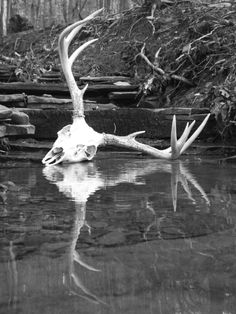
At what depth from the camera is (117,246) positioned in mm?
2404

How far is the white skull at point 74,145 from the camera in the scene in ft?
18.0

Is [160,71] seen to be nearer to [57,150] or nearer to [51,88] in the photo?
[51,88]

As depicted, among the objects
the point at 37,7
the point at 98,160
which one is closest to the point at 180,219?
the point at 98,160

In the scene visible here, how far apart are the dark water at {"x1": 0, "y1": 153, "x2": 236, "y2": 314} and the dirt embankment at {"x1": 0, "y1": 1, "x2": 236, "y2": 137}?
3483mm

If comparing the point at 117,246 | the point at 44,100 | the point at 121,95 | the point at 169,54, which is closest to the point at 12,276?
the point at 117,246

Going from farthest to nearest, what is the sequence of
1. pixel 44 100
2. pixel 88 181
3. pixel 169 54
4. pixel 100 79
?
1. pixel 169 54
2. pixel 100 79
3. pixel 44 100
4. pixel 88 181

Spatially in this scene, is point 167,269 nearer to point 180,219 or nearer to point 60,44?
point 180,219

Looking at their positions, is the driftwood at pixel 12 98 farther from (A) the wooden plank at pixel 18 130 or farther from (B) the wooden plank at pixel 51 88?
(A) the wooden plank at pixel 18 130

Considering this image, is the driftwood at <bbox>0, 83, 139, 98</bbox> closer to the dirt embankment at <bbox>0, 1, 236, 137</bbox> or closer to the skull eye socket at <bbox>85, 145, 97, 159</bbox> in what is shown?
the dirt embankment at <bbox>0, 1, 236, 137</bbox>

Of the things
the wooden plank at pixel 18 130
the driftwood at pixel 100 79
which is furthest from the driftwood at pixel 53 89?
the wooden plank at pixel 18 130

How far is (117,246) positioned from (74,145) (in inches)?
127

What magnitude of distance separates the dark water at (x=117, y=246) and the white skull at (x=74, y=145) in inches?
41.1

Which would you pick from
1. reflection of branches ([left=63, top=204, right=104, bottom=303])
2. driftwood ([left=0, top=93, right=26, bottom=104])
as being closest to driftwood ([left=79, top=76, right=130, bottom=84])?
driftwood ([left=0, top=93, right=26, bottom=104])

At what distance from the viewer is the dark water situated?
1.76 meters
